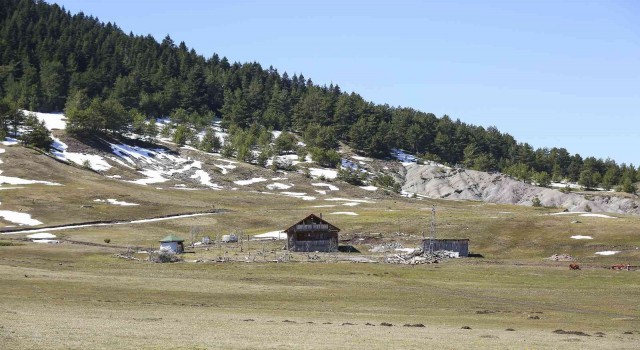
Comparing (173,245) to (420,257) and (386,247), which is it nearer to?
(386,247)

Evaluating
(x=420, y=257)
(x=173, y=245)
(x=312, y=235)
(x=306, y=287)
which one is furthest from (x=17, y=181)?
(x=306, y=287)

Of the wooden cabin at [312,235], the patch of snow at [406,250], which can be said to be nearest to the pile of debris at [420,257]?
the patch of snow at [406,250]

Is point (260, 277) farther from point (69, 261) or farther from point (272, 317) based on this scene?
point (272, 317)

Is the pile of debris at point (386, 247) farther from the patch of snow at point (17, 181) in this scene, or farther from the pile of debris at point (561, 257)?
the patch of snow at point (17, 181)

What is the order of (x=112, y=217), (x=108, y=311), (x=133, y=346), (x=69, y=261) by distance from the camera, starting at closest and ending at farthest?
(x=133, y=346)
(x=108, y=311)
(x=69, y=261)
(x=112, y=217)

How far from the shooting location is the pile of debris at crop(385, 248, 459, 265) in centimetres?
10681

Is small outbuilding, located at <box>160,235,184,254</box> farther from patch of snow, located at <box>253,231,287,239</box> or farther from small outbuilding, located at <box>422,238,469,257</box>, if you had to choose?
small outbuilding, located at <box>422,238,469,257</box>

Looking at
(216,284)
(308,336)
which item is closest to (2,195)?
(216,284)

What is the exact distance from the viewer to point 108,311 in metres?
49.7

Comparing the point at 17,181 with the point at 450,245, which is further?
the point at 17,181

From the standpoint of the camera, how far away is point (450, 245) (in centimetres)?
11706

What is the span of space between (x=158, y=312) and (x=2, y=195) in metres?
117

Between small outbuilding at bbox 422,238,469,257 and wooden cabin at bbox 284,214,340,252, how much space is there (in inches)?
658

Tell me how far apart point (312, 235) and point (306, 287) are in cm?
5432
